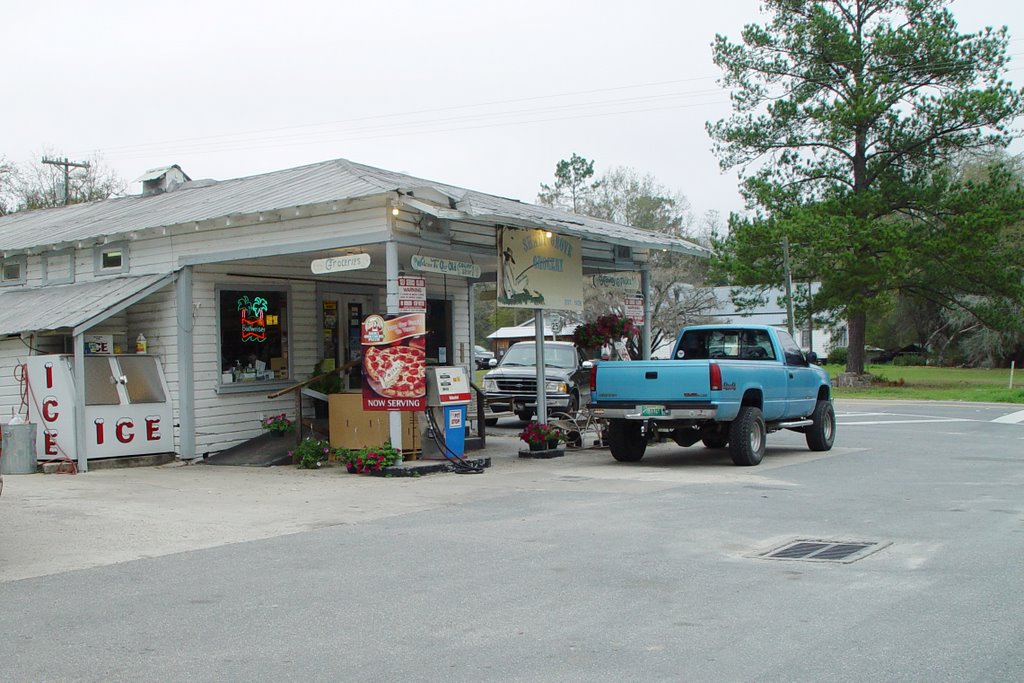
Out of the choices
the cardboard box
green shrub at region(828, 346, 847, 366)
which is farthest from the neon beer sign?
green shrub at region(828, 346, 847, 366)

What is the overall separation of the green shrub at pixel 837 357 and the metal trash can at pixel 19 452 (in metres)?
58.7

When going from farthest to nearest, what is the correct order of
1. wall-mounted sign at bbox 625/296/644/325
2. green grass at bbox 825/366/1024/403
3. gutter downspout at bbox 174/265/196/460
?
green grass at bbox 825/366/1024/403 → wall-mounted sign at bbox 625/296/644/325 → gutter downspout at bbox 174/265/196/460

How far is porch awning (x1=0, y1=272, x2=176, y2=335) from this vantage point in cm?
1424

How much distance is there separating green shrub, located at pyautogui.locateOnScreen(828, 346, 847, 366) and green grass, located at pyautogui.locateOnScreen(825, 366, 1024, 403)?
14.1 m

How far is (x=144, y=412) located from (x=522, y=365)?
376 inches

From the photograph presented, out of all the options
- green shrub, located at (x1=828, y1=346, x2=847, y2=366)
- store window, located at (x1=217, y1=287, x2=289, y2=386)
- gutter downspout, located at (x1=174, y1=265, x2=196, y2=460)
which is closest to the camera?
gutter downspout, located at (x1=174, y1=265, x2=196, y2=460)

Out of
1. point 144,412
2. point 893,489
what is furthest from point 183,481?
point 893,489

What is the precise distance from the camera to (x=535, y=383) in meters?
21.9

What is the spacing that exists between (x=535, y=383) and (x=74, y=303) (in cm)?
991

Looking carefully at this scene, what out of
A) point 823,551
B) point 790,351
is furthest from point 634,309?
point 823,551

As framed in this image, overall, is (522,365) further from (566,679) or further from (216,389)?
(566,679)

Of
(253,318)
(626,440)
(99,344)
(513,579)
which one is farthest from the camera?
(253,318)

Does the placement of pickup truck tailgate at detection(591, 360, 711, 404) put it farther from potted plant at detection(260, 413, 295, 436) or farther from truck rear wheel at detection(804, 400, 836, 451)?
potted plant at detection(260, 413, 295, 436)

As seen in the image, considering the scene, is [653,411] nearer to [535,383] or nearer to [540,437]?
[540,437]
